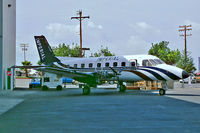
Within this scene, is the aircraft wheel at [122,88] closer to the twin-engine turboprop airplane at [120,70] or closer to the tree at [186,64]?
the twin-engine turboprop airplane at [120,70]

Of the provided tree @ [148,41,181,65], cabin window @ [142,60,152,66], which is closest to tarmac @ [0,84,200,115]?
cabin window @ [142,60,152,66]

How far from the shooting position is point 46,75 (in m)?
36.0

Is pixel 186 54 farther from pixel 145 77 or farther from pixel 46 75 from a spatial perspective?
pixel 145 77

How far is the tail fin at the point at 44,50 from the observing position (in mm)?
33719

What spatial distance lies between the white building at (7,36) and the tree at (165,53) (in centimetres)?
7004

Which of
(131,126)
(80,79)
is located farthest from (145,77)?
(131,126)

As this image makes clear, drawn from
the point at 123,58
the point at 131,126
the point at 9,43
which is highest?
the point at 9,43

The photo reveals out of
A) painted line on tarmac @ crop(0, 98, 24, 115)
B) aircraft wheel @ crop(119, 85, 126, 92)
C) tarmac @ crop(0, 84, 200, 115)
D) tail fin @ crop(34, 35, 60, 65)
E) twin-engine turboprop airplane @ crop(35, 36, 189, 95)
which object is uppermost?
tail fin @ crop(34, 35, 60, 65)

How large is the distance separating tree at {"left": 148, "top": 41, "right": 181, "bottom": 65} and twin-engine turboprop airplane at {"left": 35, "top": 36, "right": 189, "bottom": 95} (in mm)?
74611

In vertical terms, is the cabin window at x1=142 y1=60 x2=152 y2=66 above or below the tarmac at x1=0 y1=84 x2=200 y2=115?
above

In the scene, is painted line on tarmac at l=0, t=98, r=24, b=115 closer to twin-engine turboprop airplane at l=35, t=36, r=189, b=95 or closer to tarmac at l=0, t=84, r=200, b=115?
tarmac at l=0, t=84, r=200, b=115

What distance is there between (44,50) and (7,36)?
16.4 feet

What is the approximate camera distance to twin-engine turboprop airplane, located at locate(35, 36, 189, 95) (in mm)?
23344

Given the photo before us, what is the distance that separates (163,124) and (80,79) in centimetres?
1772
